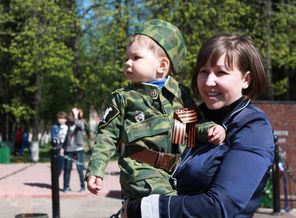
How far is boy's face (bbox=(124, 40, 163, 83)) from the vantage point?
2814 millimetres

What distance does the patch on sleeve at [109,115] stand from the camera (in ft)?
9.27

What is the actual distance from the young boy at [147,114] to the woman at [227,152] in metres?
0.85

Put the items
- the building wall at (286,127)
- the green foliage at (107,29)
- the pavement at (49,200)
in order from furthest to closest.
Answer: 1. the green foliage at (107,29)
2. the building wall at (286,127)
3. the pavement at (49,200)

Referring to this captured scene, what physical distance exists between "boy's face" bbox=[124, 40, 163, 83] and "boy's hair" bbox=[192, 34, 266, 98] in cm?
92

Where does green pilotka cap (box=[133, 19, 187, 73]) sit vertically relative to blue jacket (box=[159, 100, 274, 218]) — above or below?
above

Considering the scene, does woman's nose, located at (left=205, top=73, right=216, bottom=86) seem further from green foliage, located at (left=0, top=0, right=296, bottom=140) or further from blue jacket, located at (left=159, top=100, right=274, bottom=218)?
green foliage, located at (left=0, top=0, right=296, bottom=140)

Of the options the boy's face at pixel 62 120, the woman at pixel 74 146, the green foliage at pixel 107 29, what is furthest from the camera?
the green foliage at pixel 107 29

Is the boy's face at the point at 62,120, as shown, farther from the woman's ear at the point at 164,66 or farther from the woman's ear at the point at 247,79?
the woman's ear at the point at 247,79

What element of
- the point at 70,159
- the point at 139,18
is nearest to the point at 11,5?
the point at 139,18

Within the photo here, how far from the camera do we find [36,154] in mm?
24484

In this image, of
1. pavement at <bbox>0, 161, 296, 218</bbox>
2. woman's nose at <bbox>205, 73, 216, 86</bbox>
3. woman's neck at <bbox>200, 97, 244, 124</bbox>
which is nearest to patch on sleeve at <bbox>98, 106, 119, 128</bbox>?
woman's neck at <bbox>200, 97, 244, 124</bbox>

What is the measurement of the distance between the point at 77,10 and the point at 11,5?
296 centimetres

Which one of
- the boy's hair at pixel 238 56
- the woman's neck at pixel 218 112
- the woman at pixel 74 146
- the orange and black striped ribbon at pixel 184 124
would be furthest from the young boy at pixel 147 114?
the woman at pixel 74 146

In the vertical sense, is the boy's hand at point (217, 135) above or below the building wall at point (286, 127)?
above
